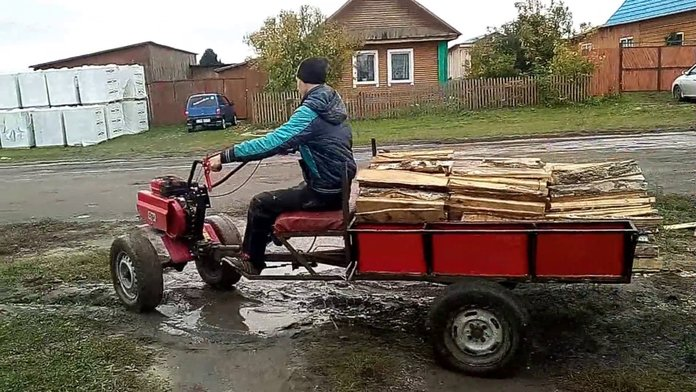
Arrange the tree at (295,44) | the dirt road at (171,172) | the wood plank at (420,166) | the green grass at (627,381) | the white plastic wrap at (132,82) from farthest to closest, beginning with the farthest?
1. the white plastic wrap at (132,82)
2. the tree at (295,44)
3. the dirt road at (171,172)
4. the wood plank at (420,166)
5. the green grass at (627,381)

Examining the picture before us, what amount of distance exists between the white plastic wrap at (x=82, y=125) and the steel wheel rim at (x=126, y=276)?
20507mm

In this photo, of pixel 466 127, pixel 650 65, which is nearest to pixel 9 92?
pixel 466 127

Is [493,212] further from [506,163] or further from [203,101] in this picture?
[203,101]

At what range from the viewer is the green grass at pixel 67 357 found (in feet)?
15.0

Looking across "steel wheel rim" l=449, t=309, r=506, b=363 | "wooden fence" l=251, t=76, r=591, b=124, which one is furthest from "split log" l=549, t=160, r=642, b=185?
"wooden fence" l=251, t=76, r=591, b=124

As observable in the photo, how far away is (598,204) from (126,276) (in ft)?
12.8

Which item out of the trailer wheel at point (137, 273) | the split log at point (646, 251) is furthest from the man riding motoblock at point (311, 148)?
the split log at point (646, 251)

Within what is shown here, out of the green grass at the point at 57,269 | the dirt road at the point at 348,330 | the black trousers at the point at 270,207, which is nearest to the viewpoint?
the dirt road at the point at 348,330

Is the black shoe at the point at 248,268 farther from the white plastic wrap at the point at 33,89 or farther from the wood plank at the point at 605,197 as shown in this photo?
the white plastic wrap at the point at 33,89

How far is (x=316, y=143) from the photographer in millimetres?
5141

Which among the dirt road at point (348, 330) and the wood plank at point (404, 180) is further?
the wood plank at point (404, 180)

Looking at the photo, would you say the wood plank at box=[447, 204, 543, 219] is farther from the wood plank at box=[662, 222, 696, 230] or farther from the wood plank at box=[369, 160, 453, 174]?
the wood plank at box=[662, 222, 696, 230]

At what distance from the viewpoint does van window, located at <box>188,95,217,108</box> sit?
28.3m

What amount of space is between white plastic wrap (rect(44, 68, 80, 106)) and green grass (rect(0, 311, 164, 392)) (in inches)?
861
